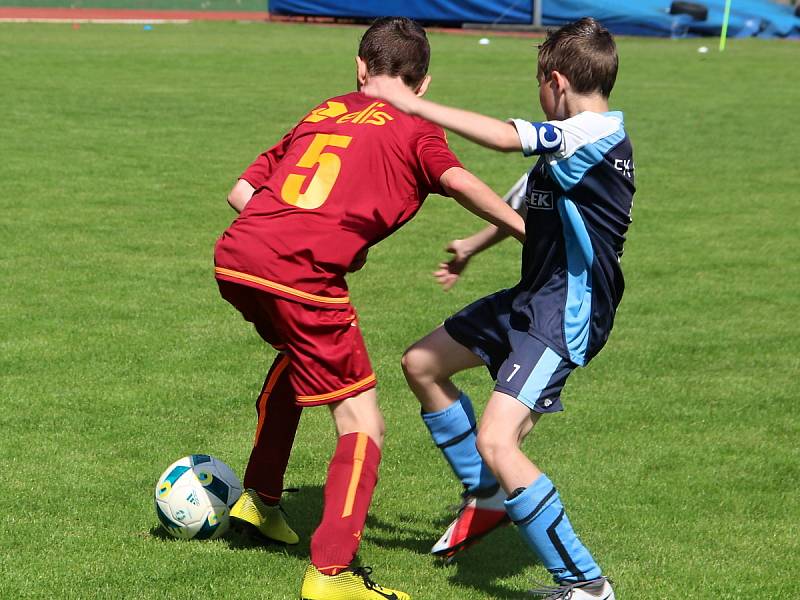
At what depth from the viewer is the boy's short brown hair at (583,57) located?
4.03 metres

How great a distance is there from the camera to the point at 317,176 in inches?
166

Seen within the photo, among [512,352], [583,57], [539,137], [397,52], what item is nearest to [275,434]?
[512,352]

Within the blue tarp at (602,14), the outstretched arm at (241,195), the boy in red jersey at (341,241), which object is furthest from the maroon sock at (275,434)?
the blue tarp at (602,14)

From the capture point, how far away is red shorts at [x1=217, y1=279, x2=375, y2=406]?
4145 mm

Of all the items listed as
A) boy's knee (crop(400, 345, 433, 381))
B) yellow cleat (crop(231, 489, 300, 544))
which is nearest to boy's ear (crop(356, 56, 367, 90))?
boy's knee (crop(400, 345, 433, 381))

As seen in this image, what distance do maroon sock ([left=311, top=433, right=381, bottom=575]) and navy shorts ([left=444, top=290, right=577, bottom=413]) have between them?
1.75 ft

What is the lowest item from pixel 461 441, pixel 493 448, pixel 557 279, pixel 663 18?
pixel 663 18

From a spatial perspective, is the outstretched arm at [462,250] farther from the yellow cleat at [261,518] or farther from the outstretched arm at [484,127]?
the yellow cleat at [261,518]

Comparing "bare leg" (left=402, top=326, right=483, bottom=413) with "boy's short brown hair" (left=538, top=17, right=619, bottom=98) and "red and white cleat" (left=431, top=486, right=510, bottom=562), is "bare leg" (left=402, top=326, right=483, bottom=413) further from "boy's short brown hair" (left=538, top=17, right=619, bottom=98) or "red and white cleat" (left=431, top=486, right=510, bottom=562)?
"boy's short brown hair" (left=538, top=17, right=619, bottom=98)

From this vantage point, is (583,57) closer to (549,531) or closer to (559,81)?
(559,81)

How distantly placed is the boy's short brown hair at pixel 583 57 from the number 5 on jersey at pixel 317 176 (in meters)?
0.77

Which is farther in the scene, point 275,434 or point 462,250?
point 275,434

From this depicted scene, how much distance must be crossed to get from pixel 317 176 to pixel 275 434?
43.1 inches

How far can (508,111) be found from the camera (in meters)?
17.4
